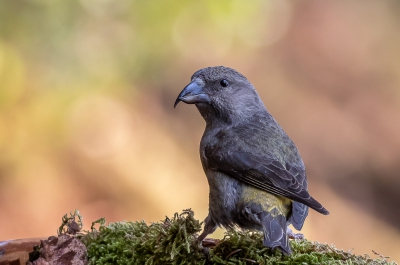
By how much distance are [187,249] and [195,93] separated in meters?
1.06

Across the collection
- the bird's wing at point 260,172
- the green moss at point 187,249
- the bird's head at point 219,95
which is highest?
the bird's head at point 219,95

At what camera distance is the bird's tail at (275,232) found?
8.40 ft

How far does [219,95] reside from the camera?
3246mm

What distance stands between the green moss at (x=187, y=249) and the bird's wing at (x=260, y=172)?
0.34 meters

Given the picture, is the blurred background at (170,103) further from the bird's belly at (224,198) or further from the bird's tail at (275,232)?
the bird's tail at (275,232)

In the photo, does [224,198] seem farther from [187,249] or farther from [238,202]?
[187,249]

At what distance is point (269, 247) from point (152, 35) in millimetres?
3834

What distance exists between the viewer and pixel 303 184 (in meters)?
2.91

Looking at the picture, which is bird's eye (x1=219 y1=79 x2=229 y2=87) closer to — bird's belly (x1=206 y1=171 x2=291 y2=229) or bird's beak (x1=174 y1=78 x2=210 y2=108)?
bird's beak (x1=174 y1=78 x2=210 y2=108)

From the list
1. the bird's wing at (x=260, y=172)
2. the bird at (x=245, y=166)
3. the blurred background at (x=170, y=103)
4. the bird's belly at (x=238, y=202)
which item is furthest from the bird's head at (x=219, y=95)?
the blurred background at (x=170, y=103)

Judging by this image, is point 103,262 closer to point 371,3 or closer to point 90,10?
point 90,10

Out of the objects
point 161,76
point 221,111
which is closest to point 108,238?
point 221,111

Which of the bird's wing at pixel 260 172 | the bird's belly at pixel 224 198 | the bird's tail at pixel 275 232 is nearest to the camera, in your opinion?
the bird's tail at pixel 275 232

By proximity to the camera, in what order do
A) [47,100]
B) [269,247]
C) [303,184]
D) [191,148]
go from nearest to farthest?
[269,247] → [303,184] → [47,100] → [191,148]
